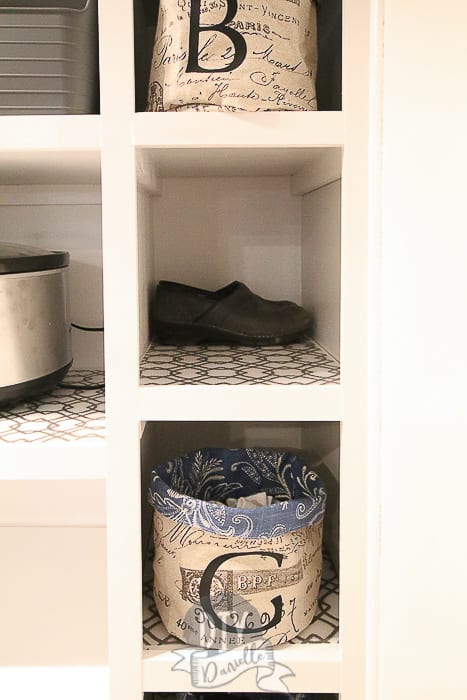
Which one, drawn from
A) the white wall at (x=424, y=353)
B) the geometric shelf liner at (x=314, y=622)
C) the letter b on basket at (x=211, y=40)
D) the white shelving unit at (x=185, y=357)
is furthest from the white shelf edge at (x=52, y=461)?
the letter b on basket at (x=211, y=40)

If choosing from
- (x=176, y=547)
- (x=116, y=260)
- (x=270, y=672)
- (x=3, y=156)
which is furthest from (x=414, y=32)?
(x=270, y=672)

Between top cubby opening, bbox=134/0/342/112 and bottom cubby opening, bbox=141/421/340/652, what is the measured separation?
20.3 inches

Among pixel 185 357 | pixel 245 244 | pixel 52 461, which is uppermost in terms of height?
pixel 245 244

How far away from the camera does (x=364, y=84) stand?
89 cm

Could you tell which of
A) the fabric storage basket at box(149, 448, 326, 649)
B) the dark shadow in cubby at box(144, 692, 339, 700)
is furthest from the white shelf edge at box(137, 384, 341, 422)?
the dark shadow in cubby at box(144, 692, 339, 700)

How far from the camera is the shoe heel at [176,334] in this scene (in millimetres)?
1234

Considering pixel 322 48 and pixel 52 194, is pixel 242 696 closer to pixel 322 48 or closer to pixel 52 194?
pixel 52 194

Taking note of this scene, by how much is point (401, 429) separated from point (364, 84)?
0.40 metres

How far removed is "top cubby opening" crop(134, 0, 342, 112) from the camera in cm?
114

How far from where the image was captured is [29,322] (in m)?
1.05

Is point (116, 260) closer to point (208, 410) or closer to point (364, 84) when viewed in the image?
point (208, 410)

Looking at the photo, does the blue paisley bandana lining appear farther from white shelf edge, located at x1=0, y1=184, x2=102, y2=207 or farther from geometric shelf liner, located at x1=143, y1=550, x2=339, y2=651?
white shelf edge, located at x1=0, y1=184, x2=102, y2=207

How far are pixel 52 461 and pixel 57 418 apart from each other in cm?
12

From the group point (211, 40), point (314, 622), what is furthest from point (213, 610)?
point (211, 40)
